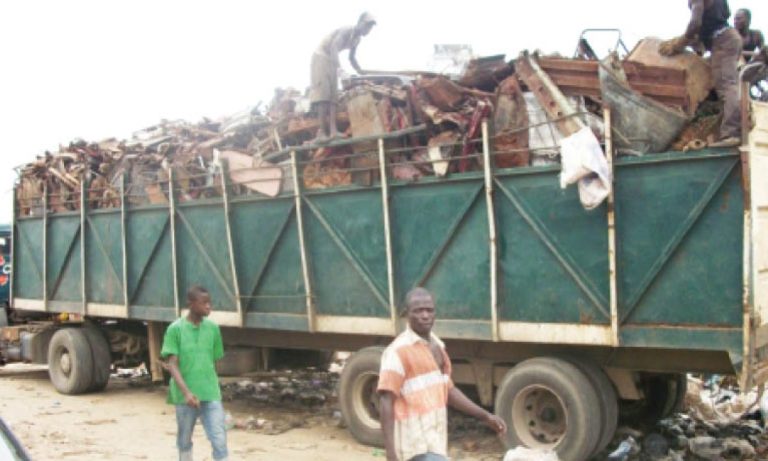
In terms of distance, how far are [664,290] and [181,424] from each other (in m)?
3.42

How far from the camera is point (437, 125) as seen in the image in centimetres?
735

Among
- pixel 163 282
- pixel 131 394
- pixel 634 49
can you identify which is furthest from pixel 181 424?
pixel 131 394

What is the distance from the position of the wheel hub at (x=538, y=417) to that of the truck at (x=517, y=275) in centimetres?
1

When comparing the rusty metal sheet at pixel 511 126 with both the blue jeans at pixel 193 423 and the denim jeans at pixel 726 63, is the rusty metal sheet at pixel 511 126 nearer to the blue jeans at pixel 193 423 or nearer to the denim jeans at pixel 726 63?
the denim jeans at pixel 726 63

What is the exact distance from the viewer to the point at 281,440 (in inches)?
305

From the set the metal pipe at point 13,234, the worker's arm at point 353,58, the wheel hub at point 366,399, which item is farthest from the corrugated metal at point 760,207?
the metal pipe at point 13,234

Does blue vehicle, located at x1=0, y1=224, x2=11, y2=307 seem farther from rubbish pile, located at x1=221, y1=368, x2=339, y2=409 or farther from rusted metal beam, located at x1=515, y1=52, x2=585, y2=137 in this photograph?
rusted metal beam, located at x1=515, y1=52, x2=585, y2=137

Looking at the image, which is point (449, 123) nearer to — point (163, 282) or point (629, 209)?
point (629, 209)

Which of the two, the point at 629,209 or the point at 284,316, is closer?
the point at 629,209

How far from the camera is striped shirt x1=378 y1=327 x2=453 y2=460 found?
3809 millimetres

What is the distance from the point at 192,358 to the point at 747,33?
5.14 metres

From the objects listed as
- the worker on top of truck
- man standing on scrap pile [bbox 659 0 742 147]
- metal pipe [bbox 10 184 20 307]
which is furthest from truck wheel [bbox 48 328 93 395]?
the worker on top of truck

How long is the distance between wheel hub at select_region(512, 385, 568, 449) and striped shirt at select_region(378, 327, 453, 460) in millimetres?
2520

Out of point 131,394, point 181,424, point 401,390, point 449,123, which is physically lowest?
point 131,394
